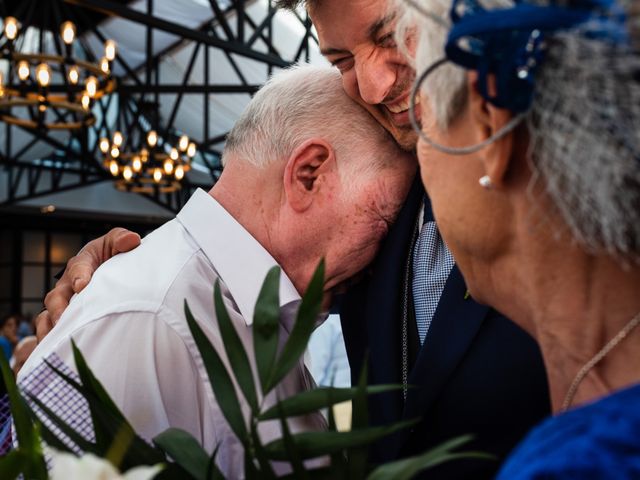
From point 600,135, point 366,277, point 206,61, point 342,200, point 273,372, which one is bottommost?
point 206,61

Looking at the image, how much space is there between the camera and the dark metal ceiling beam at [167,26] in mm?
6495

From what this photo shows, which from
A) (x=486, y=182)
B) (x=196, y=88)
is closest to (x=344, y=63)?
(x=486, y=182)

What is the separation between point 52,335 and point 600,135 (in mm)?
1073

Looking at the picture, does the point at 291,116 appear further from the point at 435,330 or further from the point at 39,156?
the point at 39,156

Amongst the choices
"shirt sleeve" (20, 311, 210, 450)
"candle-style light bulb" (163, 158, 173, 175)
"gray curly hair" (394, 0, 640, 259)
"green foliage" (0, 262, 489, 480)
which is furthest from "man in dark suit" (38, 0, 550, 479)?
"candle-style light bulb" (163, 158, 173, 175)

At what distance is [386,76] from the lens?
1666 mm

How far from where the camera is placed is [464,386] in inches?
57.9

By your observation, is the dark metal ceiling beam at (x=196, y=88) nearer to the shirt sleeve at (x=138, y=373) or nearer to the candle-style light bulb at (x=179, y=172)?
the candle-style light bulb at (x=179, y=172)

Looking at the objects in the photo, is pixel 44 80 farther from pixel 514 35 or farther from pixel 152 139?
pixel 514 35

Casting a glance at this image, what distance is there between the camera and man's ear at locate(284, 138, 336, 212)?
166 centimetres

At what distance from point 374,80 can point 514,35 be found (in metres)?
0.95

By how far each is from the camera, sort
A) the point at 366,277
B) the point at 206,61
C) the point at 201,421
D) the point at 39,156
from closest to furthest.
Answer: the point at 201,421 → the point at 366,277 → the point at 206,61 → the point at 39,156

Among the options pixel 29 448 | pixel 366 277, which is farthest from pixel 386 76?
pixel 29 448

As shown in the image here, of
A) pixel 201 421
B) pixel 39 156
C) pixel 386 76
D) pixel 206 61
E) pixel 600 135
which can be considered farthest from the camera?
pixel 39 156
